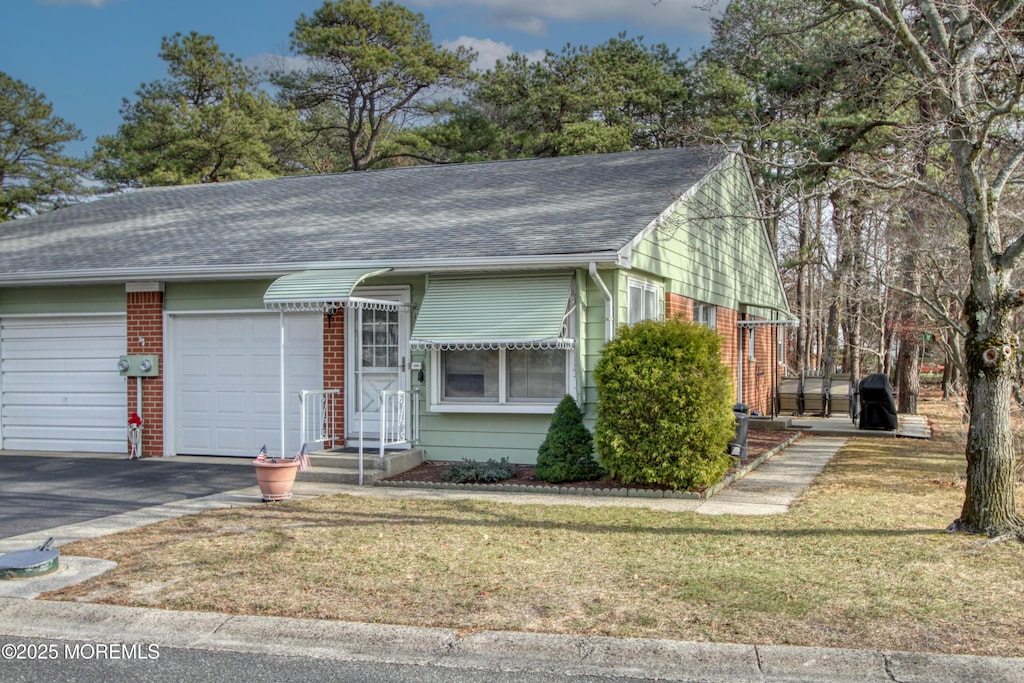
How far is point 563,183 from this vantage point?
14531 millimetres

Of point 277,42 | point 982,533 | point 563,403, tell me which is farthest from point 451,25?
point 982,533

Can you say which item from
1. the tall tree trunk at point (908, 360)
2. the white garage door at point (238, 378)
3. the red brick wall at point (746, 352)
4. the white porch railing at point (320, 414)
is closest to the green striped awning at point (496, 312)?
the white porch railing at point (320, 414)

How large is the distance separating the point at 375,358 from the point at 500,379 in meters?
1.89

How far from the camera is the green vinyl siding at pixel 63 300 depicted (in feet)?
43.6

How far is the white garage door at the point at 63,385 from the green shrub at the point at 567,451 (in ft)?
22.5

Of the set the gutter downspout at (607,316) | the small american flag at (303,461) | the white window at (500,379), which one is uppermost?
the gutter downspout at (607,316)

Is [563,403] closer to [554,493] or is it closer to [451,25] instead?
[554,493]

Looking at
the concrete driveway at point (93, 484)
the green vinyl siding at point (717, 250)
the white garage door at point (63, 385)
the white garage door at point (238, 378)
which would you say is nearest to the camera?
the concrete driveway at point (93, 484)

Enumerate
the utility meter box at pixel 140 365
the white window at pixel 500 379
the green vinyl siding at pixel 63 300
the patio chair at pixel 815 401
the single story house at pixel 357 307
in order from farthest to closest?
1. the patio chair at pixel 815 401
2. the green vinyl siding at pixel 63 300
3. the utility meter box at pixel 140 365
4. the white window at pixel 500 379
5. the single story house at pixel 357 307

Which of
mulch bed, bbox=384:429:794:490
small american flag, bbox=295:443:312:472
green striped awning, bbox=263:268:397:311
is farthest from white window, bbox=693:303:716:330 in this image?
small american flag, bbox=295:443:312:472

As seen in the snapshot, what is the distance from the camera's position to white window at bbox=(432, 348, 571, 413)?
37.1 feet

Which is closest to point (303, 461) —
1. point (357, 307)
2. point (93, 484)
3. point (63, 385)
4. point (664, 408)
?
point (357, 307)

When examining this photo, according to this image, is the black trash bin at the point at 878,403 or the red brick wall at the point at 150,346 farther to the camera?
the black trash bin at the point at 878,403

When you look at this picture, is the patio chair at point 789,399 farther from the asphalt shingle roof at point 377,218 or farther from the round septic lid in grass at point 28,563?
the round septic lid in grass at point 28,563
